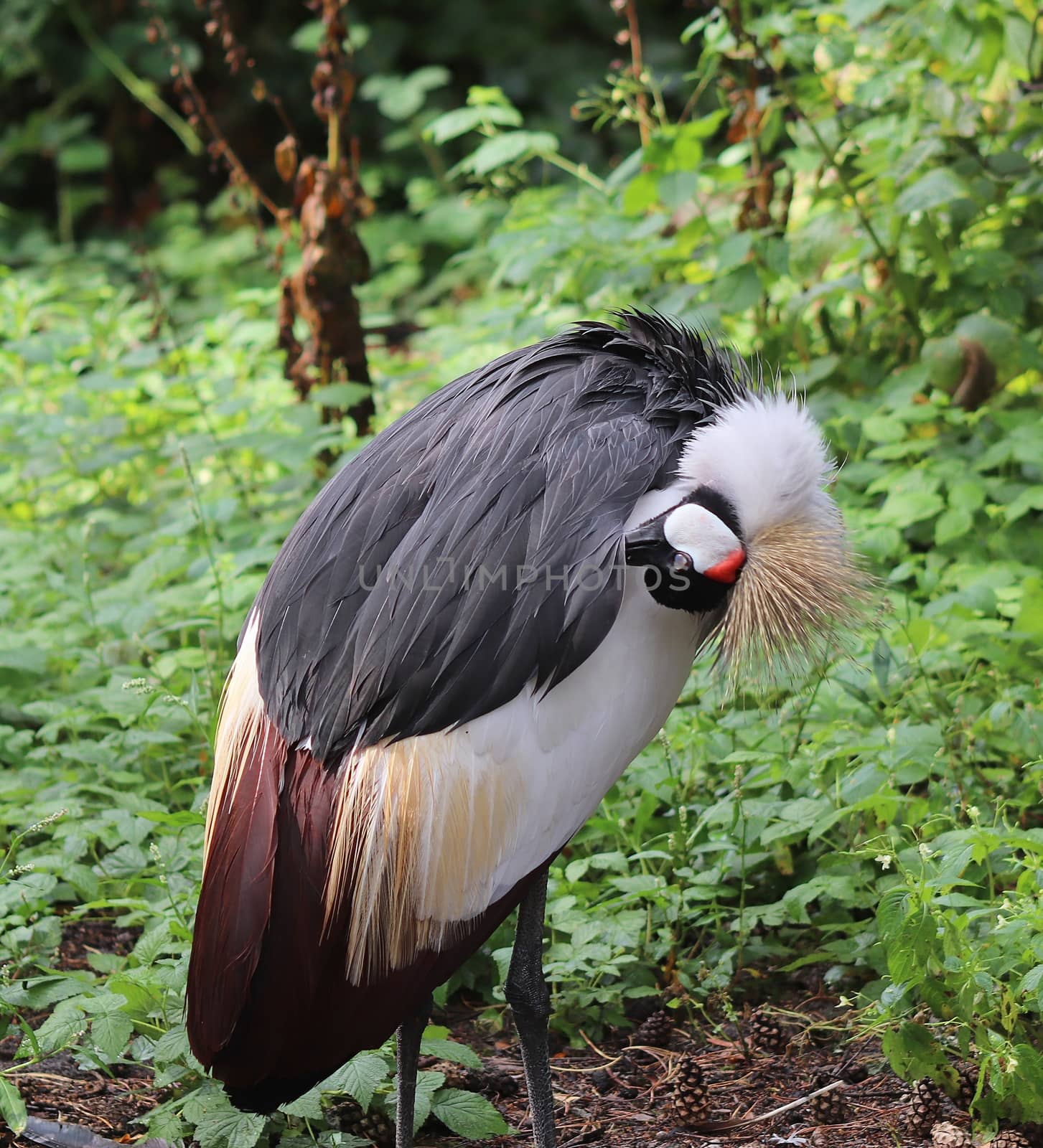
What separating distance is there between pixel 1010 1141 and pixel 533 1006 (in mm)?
722

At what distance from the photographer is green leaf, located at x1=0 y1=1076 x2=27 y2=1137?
6.10ft

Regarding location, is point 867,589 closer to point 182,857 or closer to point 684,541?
point 684,541

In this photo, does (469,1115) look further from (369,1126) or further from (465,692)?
(465,692)

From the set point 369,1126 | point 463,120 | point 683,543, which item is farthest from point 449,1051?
point 463,120

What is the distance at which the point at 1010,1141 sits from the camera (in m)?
1.95

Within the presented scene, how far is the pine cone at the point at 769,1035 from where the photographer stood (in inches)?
93.5

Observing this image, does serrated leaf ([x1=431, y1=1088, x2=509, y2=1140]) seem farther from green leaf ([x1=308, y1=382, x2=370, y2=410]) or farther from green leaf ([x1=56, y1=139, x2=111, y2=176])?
green leaf ([x1=56, y1=139, x2=111, y2=176])

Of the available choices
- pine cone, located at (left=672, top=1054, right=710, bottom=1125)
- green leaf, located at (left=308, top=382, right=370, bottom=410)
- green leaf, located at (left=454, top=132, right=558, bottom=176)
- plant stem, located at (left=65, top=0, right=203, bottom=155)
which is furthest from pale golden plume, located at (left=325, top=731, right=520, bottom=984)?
plant stem, located at (left=65, top=0, right=203, bottom=155)

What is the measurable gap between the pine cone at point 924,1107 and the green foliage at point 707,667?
0.04 metres

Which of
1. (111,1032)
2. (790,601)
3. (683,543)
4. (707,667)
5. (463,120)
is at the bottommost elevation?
(111,1032)

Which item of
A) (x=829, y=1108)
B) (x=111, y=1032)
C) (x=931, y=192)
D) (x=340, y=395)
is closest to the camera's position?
(x=111, y=1032)

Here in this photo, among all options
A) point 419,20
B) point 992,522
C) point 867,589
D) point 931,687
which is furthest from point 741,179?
point 419,20

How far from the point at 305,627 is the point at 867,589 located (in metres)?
0.86

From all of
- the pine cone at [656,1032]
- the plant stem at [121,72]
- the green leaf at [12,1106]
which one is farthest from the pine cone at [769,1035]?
the plant stem at [121,72]
